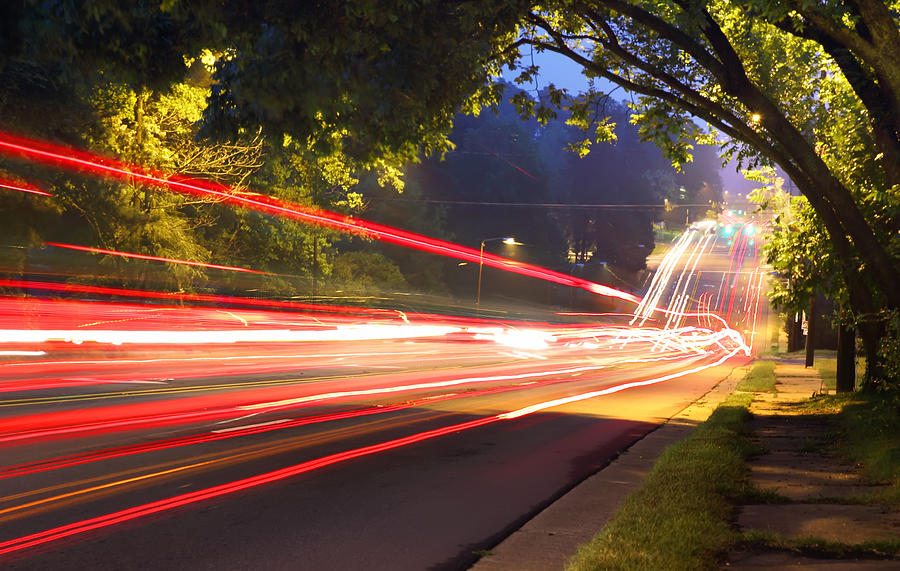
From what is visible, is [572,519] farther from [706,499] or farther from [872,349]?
[872,349]

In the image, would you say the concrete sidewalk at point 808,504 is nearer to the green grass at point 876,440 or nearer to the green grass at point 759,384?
the green grass at point 876,440

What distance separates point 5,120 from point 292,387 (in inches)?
519

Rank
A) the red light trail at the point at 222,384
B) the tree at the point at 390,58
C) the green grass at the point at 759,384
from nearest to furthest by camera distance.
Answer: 1. the red light trail at the point at 222,384
2. the tree at the point at 390,58
3. the green grass at the point at 759,384

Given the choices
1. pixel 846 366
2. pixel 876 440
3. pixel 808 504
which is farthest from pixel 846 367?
pixel 808 504

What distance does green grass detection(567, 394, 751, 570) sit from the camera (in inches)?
228

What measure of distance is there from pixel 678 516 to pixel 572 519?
3.18 ft

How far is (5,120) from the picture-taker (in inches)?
955

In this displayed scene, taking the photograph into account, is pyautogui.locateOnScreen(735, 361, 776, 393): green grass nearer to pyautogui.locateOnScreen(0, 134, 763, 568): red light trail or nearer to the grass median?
pyautogui.locateOnScreen(0, 134, 763, 568): red light trail

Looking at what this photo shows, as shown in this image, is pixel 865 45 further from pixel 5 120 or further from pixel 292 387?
pixel 5 120

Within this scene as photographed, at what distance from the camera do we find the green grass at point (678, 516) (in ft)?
19.0

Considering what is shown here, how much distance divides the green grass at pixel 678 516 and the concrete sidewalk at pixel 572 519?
23 centimetres

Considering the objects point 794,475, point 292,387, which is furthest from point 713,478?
point 292,387

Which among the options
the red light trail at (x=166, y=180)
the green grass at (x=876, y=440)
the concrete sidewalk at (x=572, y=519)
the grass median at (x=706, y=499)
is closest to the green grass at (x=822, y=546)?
the grass median at (x=706, y=499)

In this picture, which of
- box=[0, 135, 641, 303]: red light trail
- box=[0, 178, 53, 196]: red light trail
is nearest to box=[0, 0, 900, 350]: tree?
box=[0, 135, 641, 303]: red light trail
